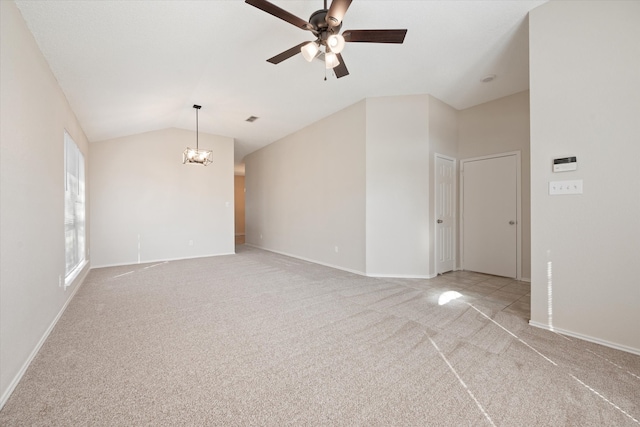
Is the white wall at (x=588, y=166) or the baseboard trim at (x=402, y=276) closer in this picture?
the white wall at (x=588, y=166)

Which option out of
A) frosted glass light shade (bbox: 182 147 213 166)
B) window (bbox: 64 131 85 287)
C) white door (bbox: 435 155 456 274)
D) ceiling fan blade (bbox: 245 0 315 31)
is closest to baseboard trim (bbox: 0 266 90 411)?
window (bbox: 64 131 85 287)

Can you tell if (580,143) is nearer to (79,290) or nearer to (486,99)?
(486,99)

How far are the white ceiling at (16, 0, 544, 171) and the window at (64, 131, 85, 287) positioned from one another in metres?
0.61

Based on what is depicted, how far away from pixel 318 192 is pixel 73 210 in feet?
13.2

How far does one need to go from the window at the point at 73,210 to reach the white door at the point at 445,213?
5.33 metres

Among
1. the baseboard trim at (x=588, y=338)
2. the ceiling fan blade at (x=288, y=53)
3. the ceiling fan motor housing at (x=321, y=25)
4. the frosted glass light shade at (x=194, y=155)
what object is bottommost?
the baseboard trim at (x=588, y=338)

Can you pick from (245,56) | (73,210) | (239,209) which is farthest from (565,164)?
(239,209)

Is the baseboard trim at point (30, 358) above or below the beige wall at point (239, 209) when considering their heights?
below

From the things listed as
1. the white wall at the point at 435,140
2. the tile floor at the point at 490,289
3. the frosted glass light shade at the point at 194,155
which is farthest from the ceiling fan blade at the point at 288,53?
the tile floor at the point at 490,289

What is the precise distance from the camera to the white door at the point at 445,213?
15.0 ft

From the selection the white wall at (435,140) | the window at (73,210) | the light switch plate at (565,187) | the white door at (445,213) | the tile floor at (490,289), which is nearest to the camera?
the light switch plate at (565,187)

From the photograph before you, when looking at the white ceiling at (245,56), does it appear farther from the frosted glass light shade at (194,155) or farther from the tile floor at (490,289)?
the tile floor at (490,289)

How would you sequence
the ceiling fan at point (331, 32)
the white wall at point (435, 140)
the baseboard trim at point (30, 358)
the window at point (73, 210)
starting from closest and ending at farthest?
the baseboard trim at point (30, 358) → the ceiling fan at point (331, 32) → the window at point (73, 210) → the white wall at point (435, 140)

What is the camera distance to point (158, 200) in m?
5.93
